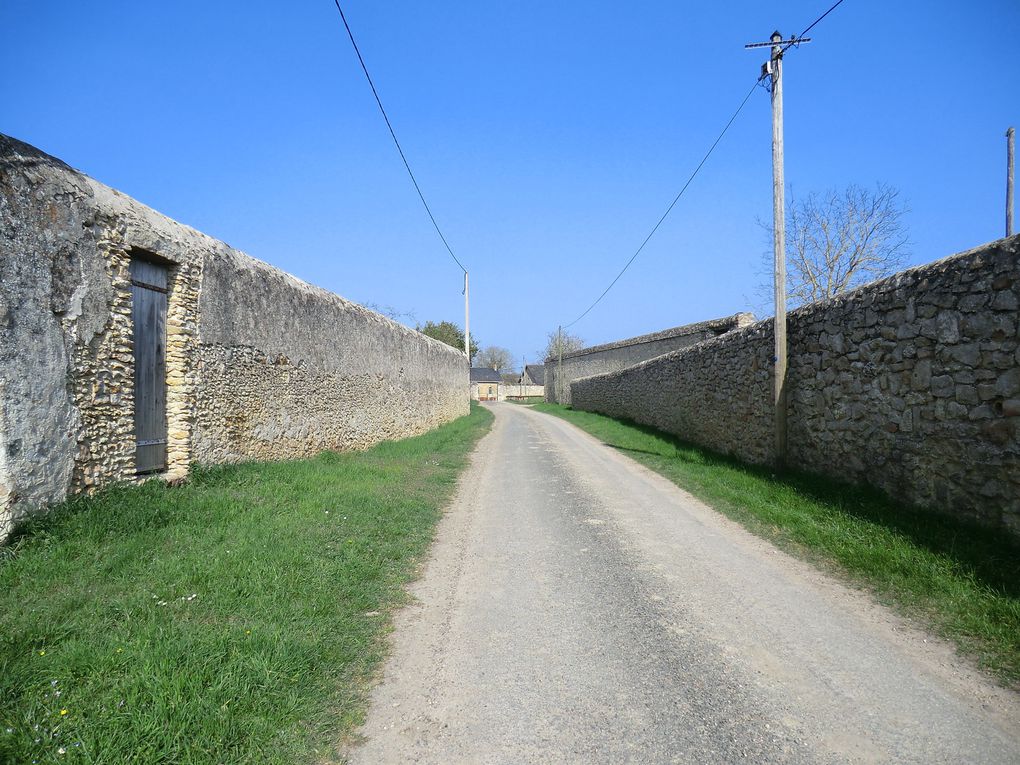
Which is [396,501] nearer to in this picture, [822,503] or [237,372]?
[237,372]

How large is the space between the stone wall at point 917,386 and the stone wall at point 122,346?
8375mm

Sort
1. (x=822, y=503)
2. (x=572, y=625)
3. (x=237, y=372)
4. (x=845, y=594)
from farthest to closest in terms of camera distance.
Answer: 1. (x=237, y=372)
2. (x=822, y=503)
3. (x=845, y=594)
4. (x=572, y=625)

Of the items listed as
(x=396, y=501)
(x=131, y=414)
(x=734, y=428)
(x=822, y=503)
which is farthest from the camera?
(x=734, y=428)

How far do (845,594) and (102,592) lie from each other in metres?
5.53

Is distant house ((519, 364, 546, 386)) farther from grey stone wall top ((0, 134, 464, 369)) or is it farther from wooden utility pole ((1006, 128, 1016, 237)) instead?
grey stone wall top ((0, 134, 464, 369))

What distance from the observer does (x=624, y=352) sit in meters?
34.5

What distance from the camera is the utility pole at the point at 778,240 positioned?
921cm

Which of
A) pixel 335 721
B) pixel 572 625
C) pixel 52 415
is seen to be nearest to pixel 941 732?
pixel 572 625

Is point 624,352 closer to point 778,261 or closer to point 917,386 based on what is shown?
point 778,261

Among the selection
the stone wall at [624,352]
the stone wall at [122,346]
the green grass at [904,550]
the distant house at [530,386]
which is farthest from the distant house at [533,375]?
the green grass at [904,550]

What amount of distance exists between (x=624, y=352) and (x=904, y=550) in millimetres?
29925

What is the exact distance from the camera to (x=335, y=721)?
2.76 metres

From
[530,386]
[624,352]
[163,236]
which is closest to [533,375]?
[530,386]

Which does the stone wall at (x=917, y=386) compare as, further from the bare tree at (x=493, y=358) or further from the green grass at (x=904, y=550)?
the bare tree at (x=493, y=358)
